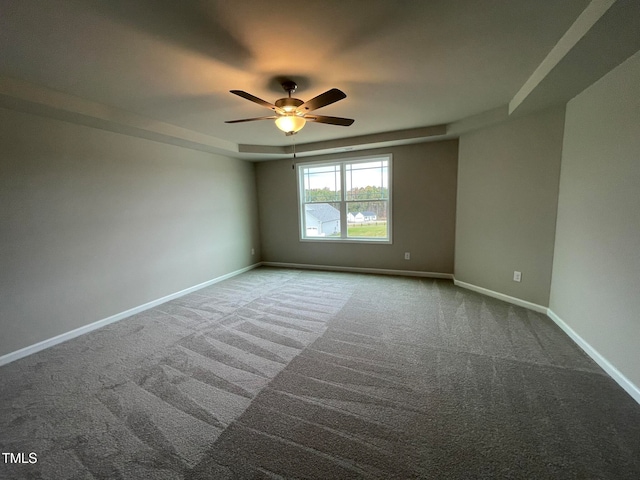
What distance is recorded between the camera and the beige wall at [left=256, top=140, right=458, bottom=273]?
4355 mm

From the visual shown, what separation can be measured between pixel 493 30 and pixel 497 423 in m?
2.48

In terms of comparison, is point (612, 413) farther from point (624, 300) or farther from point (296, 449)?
point (296, 449)

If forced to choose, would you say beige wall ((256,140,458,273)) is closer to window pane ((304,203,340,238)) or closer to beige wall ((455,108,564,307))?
window pane ((304,203,340,238))

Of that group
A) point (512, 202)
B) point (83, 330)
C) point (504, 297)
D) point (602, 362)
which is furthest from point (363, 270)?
point (83, 330)

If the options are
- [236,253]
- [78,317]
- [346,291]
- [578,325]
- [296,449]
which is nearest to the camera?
[296,449]

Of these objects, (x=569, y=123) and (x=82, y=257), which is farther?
(x=82, y=257)

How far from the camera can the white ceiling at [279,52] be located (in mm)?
1482

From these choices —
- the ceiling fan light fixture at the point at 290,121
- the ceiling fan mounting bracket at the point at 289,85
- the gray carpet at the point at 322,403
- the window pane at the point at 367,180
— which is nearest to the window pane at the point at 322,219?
the window pane at the point at 367,180

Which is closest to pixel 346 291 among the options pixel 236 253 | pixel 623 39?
pixel 236 253

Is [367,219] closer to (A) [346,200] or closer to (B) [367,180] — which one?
(A) [346,200]

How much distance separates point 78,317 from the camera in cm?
290

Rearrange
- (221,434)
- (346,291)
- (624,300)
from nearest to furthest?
(221,434) < (624,300) < (346,291)

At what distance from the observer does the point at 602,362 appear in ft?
6.89

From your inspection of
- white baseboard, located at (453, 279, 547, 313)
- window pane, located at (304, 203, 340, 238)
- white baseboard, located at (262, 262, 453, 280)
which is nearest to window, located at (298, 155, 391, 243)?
window pane, located at (304, 203, 340, 238)
